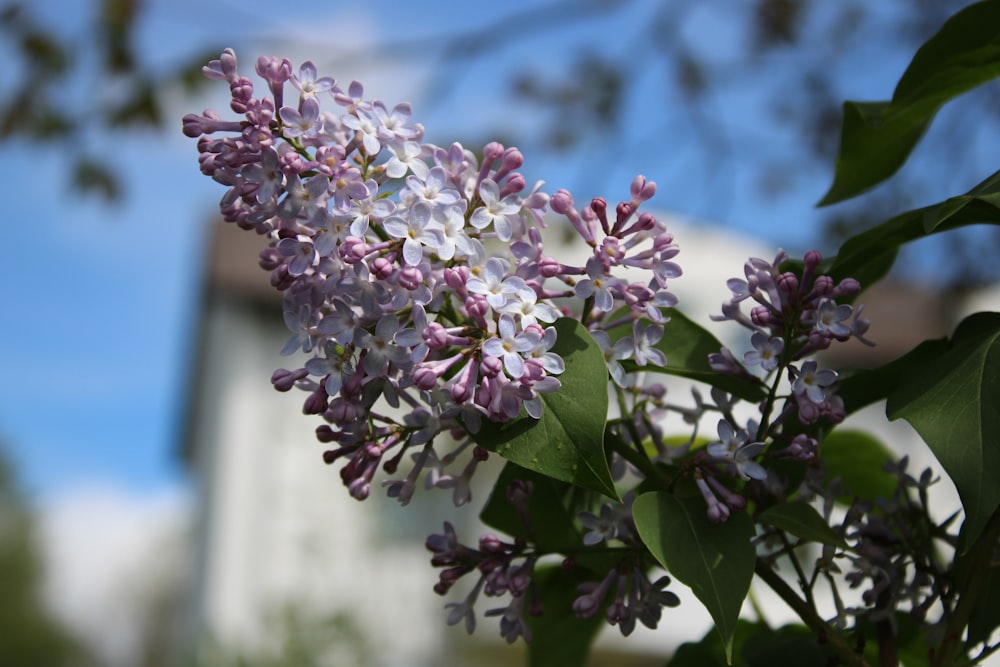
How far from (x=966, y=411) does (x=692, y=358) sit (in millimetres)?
186

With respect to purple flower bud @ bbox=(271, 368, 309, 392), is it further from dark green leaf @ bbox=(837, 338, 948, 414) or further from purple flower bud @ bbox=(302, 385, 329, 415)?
dark green leaf @ bbox=(837, 338, 948, 414)

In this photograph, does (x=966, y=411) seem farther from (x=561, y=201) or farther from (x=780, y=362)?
(x=561, y=201)

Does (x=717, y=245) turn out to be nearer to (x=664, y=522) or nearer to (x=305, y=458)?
(x=305, y=458)

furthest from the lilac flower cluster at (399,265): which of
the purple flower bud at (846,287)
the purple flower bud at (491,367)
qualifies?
the purple flower bud at (846,287)

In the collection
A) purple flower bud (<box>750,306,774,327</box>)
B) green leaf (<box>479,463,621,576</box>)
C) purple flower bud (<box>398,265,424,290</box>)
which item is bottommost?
green leaf (<box>479,463,621,576</box>)

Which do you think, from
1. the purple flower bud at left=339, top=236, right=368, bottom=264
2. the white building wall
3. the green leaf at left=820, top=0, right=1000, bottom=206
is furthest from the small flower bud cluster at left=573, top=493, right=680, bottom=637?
the white building wall

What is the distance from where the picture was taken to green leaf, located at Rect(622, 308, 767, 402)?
0.69 meters

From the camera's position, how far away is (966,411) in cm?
58

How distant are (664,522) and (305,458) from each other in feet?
40.1

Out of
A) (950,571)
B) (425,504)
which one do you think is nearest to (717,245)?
(425,504)

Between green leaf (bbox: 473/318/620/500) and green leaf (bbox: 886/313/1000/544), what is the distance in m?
0.17

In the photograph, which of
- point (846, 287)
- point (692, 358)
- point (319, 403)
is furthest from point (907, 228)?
point (319, 403)

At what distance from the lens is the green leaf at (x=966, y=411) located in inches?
21.7

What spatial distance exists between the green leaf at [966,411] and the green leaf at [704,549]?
4.6 inches
